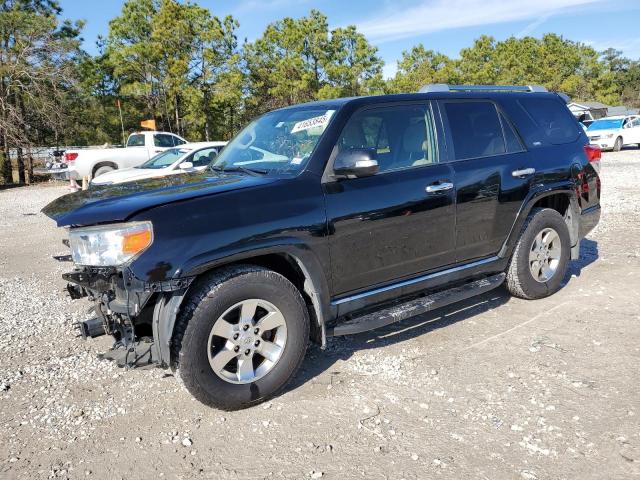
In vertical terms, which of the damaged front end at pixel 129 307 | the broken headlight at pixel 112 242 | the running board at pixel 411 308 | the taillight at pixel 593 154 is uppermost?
the taillight at pixel 593 154

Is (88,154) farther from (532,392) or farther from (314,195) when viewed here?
(532,392)

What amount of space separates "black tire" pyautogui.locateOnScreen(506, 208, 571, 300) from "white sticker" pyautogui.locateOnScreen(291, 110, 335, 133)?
7.05 feet

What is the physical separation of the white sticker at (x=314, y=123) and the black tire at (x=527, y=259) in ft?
7.05

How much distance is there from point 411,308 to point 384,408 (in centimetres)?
87

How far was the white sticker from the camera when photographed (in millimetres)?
3746

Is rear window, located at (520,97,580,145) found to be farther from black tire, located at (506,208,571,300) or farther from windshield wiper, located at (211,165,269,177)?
windshield wiper, located at (211,165,269,177)

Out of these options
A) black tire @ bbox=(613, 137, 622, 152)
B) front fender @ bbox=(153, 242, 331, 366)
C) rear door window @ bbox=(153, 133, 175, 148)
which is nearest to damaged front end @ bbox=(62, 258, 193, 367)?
front fender @ bbox=(153, 242, 331, 366)

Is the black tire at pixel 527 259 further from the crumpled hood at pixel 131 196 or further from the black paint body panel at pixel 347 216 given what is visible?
the crumpled hood at pixel 131 196

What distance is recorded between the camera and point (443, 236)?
406cm

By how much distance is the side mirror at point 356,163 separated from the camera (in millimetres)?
3418

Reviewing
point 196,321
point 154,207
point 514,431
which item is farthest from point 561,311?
point 154,207

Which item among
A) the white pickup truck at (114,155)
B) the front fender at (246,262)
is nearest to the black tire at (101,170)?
the white pickup truck at (114,155)

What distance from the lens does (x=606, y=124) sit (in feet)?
82.4

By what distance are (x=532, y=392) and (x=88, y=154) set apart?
630 inches
